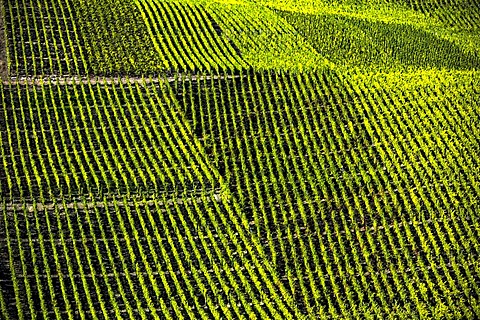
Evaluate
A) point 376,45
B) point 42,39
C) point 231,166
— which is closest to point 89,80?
point 42,39

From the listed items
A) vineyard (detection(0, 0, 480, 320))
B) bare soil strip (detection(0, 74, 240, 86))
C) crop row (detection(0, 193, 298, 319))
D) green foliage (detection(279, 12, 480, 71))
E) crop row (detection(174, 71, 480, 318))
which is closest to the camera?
crop row (detection(0, 193, 298, 319))

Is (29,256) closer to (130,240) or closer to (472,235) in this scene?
(130,240)

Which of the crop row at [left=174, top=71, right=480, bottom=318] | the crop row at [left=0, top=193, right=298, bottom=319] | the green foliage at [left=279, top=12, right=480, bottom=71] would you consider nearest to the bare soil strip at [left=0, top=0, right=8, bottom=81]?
the crop row at [left=174, top=71, right=480, bottom=318]

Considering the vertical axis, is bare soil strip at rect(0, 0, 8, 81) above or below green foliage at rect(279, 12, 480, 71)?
above

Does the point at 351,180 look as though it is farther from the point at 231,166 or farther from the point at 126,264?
the point at 126,264

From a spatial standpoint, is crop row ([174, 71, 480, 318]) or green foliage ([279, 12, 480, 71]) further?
green foliage ([279, 12, 480, 71])

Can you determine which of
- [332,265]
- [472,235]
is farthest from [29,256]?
[472,235]

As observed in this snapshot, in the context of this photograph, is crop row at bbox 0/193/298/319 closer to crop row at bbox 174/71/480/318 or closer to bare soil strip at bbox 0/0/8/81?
crop row at bbox 174/71/480/318
